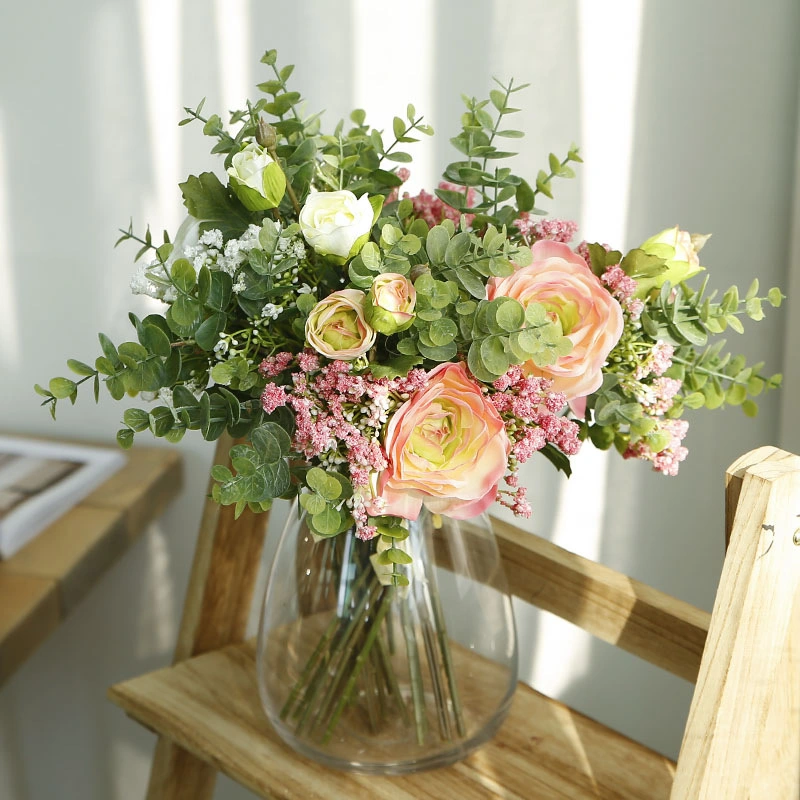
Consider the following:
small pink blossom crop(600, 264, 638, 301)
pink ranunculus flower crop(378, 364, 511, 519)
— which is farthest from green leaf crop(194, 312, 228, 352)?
small pink blossom crop(600, 264, 638, 301)

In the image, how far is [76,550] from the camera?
1023 millimetres

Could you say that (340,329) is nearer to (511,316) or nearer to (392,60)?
(511,316)

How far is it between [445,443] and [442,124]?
0.58 metres

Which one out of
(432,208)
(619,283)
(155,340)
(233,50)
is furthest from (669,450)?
(233,50)

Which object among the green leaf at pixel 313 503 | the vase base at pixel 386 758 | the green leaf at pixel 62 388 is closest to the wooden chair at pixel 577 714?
the vase base at pixel 386 758

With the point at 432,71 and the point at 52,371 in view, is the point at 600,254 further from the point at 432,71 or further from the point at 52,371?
the point at 52,371

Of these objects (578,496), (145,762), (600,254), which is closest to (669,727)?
(578,496)

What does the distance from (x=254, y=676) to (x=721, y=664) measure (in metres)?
0.44

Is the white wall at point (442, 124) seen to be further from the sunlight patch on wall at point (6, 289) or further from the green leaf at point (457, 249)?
the green leaf at point (457, 249)

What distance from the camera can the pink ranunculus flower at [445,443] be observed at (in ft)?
1.63

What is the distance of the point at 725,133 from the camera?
98cm

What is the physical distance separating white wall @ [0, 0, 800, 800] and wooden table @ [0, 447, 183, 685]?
80 millimetres

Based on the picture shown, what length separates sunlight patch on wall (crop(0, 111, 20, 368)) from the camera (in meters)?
1.00

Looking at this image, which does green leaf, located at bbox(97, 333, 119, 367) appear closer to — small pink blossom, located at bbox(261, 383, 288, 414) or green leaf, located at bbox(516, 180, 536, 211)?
small pink blossom, located at bbox(261, 383, 288, 414)
